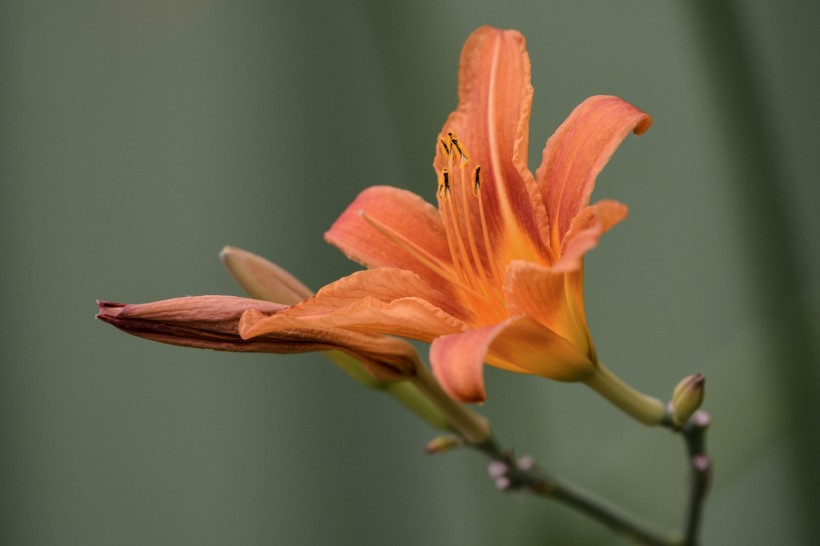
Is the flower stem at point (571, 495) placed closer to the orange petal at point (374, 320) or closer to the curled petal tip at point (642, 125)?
the orange petal at point (374, 320)

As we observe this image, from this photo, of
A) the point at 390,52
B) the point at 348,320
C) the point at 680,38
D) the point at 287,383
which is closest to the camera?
the point at 348,320

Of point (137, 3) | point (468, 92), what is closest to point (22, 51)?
point (137, 3)

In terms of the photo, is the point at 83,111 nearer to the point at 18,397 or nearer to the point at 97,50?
the point at 97,50

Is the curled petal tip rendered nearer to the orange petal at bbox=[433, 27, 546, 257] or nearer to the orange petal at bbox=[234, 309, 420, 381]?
the orange petal at bbox=[433, 27, 546, 257]

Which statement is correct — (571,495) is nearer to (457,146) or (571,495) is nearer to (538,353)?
(538,353)

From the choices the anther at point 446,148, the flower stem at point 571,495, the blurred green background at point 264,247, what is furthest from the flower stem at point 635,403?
the blurred green background at point 264,247

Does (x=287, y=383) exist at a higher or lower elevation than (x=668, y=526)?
higher

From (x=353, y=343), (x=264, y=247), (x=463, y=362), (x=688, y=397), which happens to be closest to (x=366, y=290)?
(x=353, y=343)
